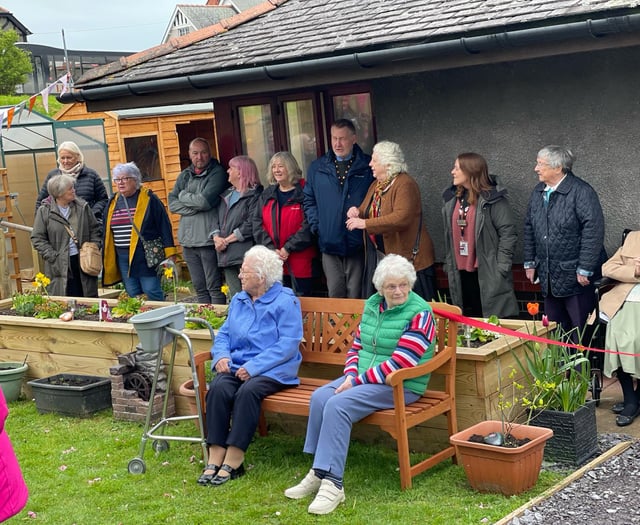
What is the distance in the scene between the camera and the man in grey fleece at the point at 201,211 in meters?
9.09

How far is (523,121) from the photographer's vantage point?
7.86 m

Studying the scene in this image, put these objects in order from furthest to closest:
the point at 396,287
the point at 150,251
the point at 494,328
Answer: the point at 150,251, the point at 494,328, the point at 396,287

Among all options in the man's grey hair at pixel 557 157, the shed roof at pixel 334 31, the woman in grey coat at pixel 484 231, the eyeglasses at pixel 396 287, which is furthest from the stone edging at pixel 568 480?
the shed roof at pixel 334 31

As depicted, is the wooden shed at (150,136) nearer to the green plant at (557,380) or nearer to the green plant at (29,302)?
the green plant at (29,302)

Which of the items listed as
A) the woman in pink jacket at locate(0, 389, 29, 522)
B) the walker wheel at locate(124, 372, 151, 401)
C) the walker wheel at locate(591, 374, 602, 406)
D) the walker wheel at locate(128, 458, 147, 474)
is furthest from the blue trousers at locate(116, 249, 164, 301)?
the woman in pink jacket at locate(0, 389, 29, 522)

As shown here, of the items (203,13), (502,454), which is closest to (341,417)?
(502,454)

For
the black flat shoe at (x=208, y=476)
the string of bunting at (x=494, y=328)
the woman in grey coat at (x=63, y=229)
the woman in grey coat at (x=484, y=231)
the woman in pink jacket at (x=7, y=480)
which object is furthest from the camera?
the woman in grey coat at (x=63, y=229)

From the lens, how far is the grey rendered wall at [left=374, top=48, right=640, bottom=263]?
23.9ft

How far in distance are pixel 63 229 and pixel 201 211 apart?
1.53 meters

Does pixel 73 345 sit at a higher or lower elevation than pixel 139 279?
lower

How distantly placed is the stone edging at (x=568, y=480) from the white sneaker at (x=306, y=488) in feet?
3.83

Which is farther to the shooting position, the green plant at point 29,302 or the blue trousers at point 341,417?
the green plant at point 29,302

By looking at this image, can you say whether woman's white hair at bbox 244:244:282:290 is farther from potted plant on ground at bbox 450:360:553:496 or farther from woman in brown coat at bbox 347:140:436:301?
potted plant on ground at bbox 450:360:553:496

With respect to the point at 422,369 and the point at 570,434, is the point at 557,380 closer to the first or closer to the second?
the point at 570,434
